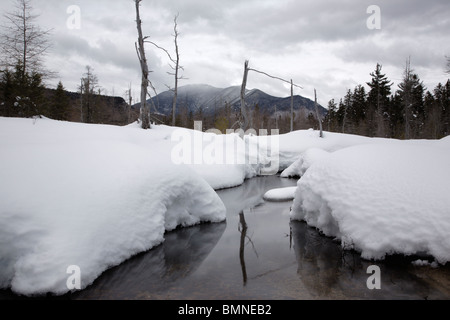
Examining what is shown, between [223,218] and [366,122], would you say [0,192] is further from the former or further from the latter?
[366,122]

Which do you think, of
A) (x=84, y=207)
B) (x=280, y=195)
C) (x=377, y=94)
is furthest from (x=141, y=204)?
(x=377, y=94)

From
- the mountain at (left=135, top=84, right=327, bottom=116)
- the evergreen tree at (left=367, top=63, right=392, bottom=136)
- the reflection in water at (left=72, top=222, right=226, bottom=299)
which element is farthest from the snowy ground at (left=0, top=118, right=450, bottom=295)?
the mountain at (left=135, top=84, right=327, bottom=116)

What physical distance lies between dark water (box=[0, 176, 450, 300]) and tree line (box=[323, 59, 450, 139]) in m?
30.1

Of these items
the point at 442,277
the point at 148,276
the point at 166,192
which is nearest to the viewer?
the point at 442,277

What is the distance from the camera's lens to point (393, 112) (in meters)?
37.8

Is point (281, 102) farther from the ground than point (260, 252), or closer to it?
farther from the ground

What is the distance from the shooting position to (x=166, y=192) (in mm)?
5102

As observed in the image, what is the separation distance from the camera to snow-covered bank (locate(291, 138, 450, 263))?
370cm

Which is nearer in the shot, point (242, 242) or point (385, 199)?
point (385, 199)

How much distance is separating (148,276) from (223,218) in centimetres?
295

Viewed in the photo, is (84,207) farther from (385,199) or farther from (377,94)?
(377,94)

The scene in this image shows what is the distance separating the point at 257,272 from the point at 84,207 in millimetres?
2795

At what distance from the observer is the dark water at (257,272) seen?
3172 mm

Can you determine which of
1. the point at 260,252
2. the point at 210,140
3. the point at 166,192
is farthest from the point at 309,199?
the point at 210,140
